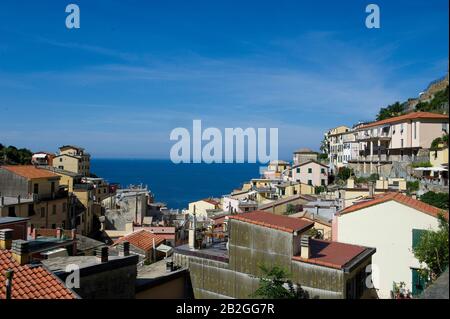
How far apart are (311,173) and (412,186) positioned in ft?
83.4

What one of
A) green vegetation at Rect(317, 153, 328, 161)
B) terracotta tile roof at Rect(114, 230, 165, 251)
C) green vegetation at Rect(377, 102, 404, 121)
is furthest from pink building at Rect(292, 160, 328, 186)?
terracotta tile roof at Rect(114, 230, 165, 251)

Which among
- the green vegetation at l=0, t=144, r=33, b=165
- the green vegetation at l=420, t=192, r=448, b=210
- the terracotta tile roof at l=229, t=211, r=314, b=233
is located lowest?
the terracotta tile roof at l=229, t=211, r=314, b=233

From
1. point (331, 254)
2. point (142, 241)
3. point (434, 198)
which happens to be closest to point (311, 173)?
point (434, 198)

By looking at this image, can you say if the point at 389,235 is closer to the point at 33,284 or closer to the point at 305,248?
the point at 305,248

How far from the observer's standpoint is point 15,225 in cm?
1185

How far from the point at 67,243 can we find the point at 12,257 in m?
4.76

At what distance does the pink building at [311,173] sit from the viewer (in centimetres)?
4791

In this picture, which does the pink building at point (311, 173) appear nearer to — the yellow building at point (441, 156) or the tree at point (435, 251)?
the yellow building at point (441, 156)

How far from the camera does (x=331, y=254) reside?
10.1m

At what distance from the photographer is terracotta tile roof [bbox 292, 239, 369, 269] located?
9300 millimetres

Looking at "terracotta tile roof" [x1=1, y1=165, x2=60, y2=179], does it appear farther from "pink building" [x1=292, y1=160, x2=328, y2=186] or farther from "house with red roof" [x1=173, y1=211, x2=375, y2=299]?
"pink building" [x1=292, y1=160, x2=328, y2=186]

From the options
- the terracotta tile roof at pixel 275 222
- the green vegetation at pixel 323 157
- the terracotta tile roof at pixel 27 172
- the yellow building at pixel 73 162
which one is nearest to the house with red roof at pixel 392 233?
the terracotta tile roof at pixel 275 222

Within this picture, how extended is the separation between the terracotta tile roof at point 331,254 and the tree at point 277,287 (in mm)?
554
